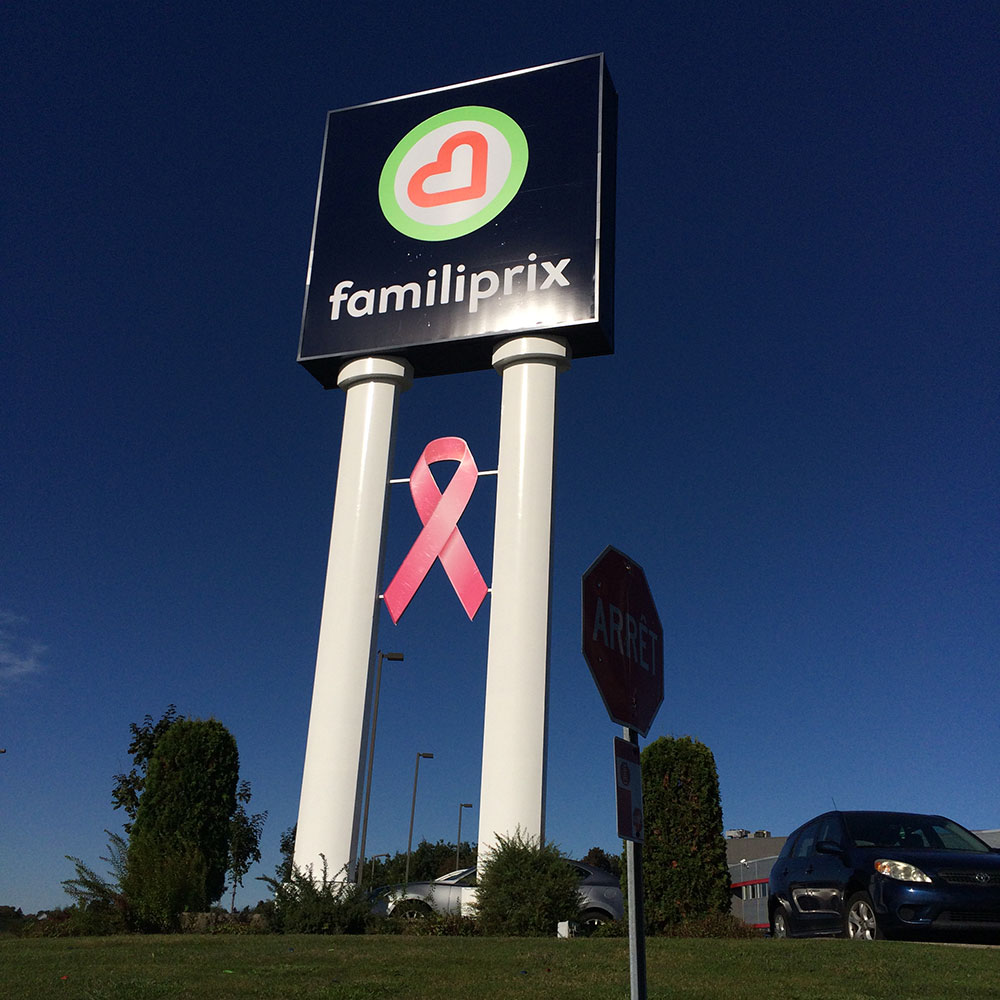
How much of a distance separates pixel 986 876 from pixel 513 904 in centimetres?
517

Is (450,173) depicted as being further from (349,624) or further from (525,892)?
(525,892)

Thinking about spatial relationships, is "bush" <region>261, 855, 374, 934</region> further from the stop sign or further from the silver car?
the stop sign

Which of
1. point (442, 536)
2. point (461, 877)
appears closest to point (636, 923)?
point (442, 536)

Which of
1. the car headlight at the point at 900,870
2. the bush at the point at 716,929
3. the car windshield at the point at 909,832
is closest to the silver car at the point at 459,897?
the bush at the point at 716,929

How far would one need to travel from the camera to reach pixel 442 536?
15719 millimetres

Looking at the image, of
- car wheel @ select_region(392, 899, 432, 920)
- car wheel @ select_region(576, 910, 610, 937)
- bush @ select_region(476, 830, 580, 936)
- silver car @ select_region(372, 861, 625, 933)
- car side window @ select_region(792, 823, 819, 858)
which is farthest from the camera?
silver car @ select_region(372, 861, 625, 933)

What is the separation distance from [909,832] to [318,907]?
22.1 ft

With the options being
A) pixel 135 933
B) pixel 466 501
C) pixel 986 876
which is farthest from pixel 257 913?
pixel 986 876

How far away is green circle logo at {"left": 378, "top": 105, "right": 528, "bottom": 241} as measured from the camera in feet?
55.5

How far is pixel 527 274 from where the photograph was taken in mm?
16031

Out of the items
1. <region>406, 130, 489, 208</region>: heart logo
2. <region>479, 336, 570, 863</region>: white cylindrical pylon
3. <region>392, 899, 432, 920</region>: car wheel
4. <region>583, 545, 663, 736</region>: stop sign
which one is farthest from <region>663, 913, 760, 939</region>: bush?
<region>406, 130, 489, 208</region>: heart logo

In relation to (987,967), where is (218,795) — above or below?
above

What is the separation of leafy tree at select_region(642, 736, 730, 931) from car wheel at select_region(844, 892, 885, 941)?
16.4ft

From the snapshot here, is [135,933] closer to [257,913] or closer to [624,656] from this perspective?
[257,913]
